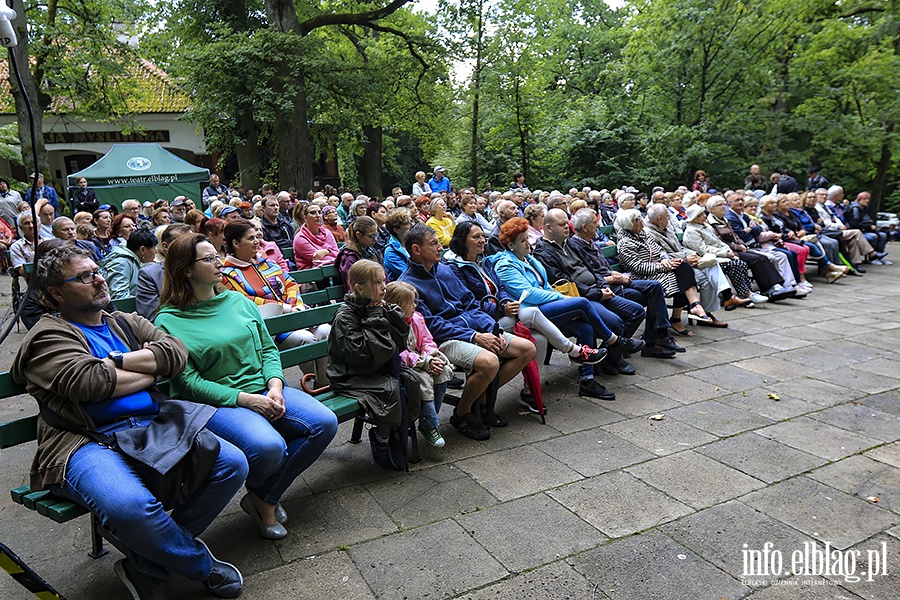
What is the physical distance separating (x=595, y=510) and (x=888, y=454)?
2.06 m

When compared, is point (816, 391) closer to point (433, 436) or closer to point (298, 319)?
point (433, 436)

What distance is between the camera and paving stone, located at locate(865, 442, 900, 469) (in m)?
3.72

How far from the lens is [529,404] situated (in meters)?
4.66

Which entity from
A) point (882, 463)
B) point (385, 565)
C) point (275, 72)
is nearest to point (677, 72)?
point (275, 72)

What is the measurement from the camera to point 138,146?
639 inches

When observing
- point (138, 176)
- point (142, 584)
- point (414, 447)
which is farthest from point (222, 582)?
point (138, 176)

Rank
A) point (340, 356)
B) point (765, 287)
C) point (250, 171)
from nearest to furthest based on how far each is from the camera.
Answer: point (340, 356)
point (765, 287)
point (250, 171)

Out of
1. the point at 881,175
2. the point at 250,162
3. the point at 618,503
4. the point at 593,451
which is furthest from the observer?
the point at 250,162

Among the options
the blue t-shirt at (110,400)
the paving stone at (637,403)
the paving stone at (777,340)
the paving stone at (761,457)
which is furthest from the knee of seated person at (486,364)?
the paving stone at (777,340)

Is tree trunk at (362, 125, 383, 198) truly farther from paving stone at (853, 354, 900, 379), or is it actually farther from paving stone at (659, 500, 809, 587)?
paving stone at (659, 500, 809, 587)

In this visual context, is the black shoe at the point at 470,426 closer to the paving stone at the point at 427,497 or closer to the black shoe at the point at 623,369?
the paving stone at the point at 427,497

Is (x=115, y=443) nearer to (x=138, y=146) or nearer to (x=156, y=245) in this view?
(x=156, y=245)

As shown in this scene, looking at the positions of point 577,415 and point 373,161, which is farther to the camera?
point 373,161

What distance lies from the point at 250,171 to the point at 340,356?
17634 mm
